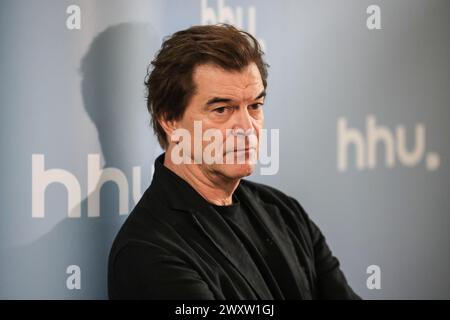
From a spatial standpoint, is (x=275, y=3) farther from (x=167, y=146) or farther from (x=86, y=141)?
(x=86, y=141)

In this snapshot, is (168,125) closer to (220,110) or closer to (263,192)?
(220,110)

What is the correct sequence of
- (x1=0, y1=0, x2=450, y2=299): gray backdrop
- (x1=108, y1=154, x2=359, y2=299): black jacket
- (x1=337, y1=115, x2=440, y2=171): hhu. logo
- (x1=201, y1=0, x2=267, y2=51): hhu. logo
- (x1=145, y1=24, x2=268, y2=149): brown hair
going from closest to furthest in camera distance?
1. (x1=108, y1=154, x2=359, y2=299): black jacket
2. (x1=145, y1=24, x2=268, y2=149): brown hair
3. (x1=0, y1=0, x2=450, y2=299): gray backdrop
4. (x1=201, y1=0, x2=267, y2=51): hhu. logo
5. (x1=337, y1=115, x2=440, y2=171): hhu. logo

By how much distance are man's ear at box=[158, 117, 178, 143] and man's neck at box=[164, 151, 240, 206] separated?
0.17 feet

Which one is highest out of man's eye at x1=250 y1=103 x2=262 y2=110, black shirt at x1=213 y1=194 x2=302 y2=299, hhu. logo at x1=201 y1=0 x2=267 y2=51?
hhu. logo at x1=201 y1=0 x2=267 y2=51

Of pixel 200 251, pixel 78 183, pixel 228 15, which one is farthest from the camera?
pixel 228 15

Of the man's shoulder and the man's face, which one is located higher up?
the man's face

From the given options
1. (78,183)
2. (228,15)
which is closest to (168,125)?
(78,183)

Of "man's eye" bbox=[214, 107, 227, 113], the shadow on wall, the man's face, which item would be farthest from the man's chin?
the shadow on wall

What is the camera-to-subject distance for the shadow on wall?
169 centimetres

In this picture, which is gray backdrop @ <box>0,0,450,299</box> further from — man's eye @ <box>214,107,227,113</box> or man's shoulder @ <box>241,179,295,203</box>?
man's eye @ <box>214,107,227,113</box>

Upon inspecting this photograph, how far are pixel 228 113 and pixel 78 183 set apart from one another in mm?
458

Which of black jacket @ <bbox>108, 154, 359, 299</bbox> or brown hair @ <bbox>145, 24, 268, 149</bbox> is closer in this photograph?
black jacket @ <bbox>108, 154, 359, 299</bbox>

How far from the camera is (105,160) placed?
1730 mm

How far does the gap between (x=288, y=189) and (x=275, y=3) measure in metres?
0.54
